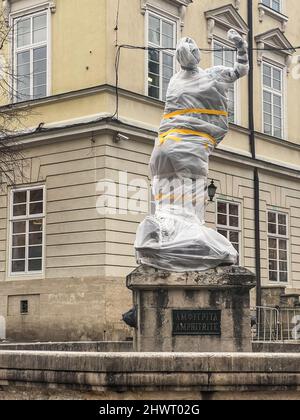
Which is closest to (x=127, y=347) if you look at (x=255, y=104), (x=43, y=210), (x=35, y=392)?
(x=35, y=392)

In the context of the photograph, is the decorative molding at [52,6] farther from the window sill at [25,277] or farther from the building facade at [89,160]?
the window sill at [25,277]

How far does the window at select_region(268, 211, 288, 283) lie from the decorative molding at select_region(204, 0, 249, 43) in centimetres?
565

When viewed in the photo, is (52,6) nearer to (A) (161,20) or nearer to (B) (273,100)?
(A) (161,20)

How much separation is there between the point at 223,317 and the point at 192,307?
1.19ft

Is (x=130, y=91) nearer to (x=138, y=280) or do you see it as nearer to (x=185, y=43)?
(x=185, y=43)

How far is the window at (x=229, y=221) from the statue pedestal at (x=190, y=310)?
14.3 m

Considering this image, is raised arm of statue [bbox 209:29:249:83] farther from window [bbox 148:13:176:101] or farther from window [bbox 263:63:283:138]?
window [bbox 263:63:283:138]

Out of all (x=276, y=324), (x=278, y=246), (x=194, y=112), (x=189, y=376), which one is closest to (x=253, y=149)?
(x=278, y=246)

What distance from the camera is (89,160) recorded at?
2022 cm

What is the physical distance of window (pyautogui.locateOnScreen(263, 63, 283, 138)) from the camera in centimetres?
2652

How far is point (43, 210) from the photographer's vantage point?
2108cm

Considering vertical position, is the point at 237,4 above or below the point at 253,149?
above

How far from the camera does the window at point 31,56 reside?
2186cm

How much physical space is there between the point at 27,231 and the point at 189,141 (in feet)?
39.2
